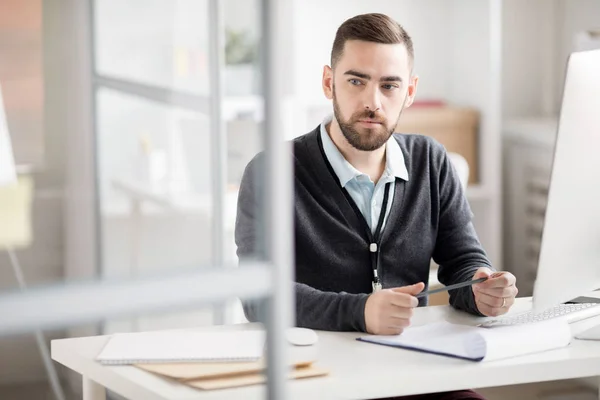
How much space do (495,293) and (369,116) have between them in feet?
1.47

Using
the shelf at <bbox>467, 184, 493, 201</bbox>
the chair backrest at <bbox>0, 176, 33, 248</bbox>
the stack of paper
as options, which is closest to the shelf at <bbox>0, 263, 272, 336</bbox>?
the chair backrest at <bbox>0, 176, 33, 248</bbox>

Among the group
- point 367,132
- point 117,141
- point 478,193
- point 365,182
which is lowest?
point 478,193

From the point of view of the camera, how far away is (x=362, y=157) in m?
1.93

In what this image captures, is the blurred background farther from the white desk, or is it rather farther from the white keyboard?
the white keyboard

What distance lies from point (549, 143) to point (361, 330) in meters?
1.99

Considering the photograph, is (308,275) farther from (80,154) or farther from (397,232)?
(80,154)

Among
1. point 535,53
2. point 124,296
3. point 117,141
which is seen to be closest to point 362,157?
point 117,141

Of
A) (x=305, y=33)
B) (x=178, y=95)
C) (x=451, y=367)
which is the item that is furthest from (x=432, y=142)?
(x=305, y=33)

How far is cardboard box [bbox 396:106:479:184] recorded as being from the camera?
11.6ft

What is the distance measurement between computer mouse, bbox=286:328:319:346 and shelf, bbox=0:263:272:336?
81 centimetres

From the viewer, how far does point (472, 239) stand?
1.97m

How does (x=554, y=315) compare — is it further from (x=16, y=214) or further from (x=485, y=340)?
(x=16, y=214)

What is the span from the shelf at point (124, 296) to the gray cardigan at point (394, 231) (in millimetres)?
979

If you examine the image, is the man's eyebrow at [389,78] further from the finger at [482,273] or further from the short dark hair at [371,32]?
the finger at [482,273]
